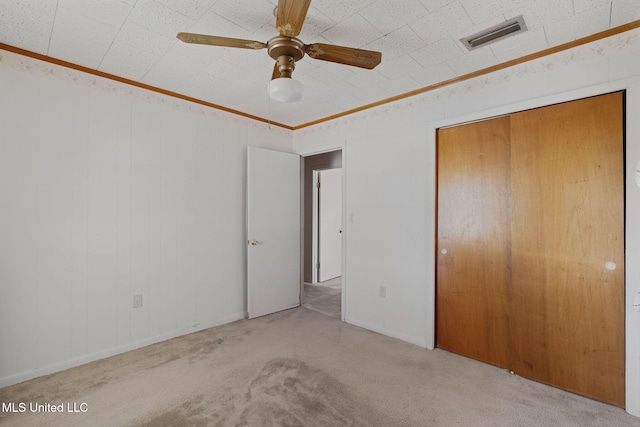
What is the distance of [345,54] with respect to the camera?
5.51 ft

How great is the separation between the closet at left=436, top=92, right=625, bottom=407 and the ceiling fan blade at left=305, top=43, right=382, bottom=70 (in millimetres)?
1331

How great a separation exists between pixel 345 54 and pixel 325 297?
3.46m

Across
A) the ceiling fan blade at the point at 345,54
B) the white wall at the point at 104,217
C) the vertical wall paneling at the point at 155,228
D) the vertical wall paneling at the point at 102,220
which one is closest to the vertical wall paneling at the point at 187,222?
the white wall at the point at 104,217

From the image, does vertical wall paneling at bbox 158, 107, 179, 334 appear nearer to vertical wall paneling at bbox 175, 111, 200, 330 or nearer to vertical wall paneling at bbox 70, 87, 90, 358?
vertical wall paneling at bbox 175, 111, 200, 330

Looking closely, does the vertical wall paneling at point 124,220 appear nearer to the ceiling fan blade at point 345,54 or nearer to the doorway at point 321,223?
the ceiling fan blade at point 345,54

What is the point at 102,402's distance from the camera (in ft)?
6.46

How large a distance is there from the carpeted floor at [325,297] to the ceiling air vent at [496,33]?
293 centimetres

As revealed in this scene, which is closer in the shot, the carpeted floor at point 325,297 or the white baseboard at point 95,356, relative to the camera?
the white baseboard at point 95,356

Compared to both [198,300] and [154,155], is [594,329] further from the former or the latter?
[154,155]

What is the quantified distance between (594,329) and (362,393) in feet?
5.22

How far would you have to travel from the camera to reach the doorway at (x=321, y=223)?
204 inches

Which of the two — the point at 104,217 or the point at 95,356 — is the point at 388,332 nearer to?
the point at 95,356

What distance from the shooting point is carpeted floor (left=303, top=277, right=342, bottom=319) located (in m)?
3.85

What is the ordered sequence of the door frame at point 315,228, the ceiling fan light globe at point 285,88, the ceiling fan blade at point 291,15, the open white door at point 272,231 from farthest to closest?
the door frame at point 315,228
the open white door at point 272,231
the ceiling fan light globe at point 285,88
the ceiling fan blade at point 291,15
